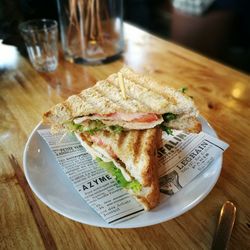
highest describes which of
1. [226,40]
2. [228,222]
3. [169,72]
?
[228,222]

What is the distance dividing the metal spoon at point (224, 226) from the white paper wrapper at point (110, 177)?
0.12m

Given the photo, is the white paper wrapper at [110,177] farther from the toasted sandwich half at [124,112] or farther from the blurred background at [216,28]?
the blurred background at [216,28]

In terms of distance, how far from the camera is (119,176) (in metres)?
0.85

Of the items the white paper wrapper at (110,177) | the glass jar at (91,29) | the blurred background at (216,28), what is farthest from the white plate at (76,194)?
the blurred background at (216,28)

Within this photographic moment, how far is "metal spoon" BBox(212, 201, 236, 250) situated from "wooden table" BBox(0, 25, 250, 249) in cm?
3

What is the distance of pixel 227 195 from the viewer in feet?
2.77

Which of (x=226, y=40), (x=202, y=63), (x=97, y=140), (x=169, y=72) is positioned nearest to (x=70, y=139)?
(x=97, y=140)

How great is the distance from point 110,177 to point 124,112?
223mm

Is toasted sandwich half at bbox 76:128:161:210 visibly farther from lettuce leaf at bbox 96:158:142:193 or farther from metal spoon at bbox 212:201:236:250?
metal spoon at bbox 212:201:236:250

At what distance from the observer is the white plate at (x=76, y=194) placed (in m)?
0.70

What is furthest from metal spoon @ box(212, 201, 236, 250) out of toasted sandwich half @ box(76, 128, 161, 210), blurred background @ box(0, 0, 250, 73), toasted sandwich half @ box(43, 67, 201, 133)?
blurred background @ box(0, 0, 250, 73)

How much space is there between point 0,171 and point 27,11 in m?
1.11

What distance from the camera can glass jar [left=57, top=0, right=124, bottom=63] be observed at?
5.14 feet

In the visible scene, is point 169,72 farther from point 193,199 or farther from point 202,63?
point 193,199
